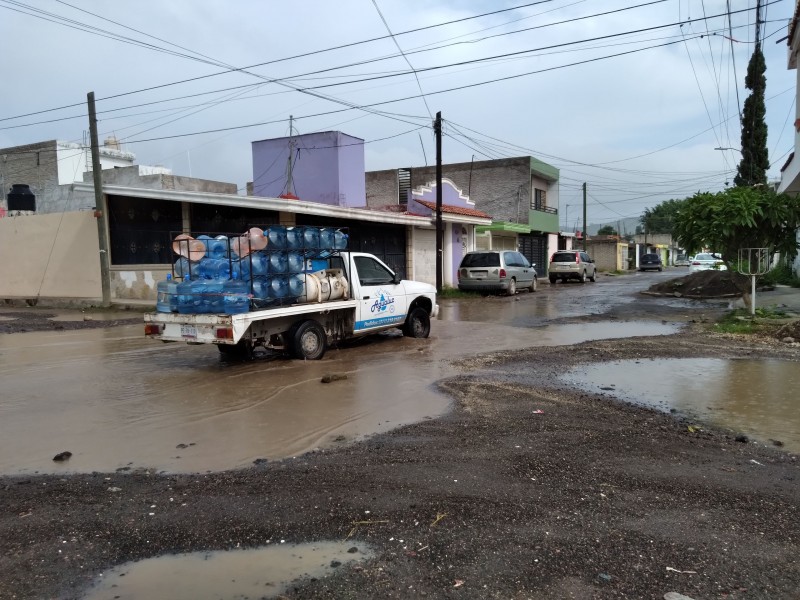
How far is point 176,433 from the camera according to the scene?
586 cm

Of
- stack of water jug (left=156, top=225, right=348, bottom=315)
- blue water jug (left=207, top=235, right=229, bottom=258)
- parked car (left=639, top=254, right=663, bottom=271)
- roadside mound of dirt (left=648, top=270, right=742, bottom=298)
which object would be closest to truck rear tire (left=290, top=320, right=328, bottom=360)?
stack of water jug (left=156, top=225, right=348, bottom=315)

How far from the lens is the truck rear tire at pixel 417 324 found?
12.0m

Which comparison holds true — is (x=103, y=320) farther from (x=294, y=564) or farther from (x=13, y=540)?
(x=294, y=564)

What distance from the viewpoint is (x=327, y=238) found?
9.97m

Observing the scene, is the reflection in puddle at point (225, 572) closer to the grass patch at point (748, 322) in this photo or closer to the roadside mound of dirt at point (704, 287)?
the grass patch at point (748, 322)

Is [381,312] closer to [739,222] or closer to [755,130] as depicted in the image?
[739,222]

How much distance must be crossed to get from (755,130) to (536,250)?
1451 centimetres

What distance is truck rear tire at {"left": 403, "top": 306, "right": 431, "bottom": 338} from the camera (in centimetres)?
1203

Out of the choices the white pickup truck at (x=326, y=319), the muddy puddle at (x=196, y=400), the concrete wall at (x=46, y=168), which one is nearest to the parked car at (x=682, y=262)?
the concrete wall at (x=46, y=168)

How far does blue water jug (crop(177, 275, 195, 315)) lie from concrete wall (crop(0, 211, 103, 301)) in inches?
522

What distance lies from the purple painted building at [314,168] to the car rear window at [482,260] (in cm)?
513

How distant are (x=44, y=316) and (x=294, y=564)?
58.2 feet

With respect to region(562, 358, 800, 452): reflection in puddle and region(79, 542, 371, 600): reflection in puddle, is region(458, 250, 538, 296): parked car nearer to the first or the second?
region(562, 358, 800, 452): reflection in puddle

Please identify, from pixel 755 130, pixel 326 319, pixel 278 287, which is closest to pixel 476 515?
pixel 278 287
